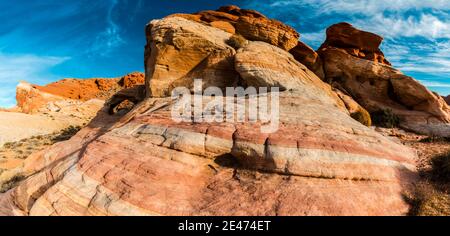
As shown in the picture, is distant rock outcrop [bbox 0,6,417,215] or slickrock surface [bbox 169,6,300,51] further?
slickrock surface [bbox 169,6,300,51]

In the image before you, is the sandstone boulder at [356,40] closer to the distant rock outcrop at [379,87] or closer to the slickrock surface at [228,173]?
the distant rock outcrop at [379,87]

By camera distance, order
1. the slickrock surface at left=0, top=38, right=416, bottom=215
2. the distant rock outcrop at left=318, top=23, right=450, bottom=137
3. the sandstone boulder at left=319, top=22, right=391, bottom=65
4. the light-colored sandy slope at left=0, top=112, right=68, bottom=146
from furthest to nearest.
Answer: the light-colored sandy slope at left=0, top=112, right=68, bottom=146, the sandstone boulder at left=319, top=22, right=391, bottom=65, the distant rock outcrop at left=318, top=23, right=450, bottom=137, the slickrock surface at left=0, top=38, right=416, bottom=215

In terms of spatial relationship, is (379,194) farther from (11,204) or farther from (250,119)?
(11,204)

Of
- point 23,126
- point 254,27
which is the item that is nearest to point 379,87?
point 254,27

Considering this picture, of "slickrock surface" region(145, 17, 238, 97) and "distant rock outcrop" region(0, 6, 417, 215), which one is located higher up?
"slickrock surface" region(145, 17, 238, 97)

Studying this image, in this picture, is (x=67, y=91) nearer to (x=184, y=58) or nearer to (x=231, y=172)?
(x=184, y=58)

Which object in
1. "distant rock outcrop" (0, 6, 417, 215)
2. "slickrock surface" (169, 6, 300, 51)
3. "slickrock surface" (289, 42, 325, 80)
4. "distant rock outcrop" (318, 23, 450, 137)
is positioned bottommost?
"distant rock outcrop" (0, 6, 417, 215)

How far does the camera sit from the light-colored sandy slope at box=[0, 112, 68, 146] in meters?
24.0

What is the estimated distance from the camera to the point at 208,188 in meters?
6.84

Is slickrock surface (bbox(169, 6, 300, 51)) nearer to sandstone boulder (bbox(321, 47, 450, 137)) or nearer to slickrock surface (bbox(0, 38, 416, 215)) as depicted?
sandstone boulder (bbox(321, 47, 450, 137))

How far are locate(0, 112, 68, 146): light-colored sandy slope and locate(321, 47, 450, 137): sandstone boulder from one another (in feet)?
95.6

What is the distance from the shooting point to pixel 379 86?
71.8 ft

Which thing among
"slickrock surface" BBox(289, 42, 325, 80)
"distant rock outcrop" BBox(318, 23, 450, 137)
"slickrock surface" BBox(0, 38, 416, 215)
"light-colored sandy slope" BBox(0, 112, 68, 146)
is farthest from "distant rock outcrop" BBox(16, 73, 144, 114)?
"distant rock outcrop" BBox(318, 23, 450, 137)

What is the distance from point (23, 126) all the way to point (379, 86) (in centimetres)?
3597
